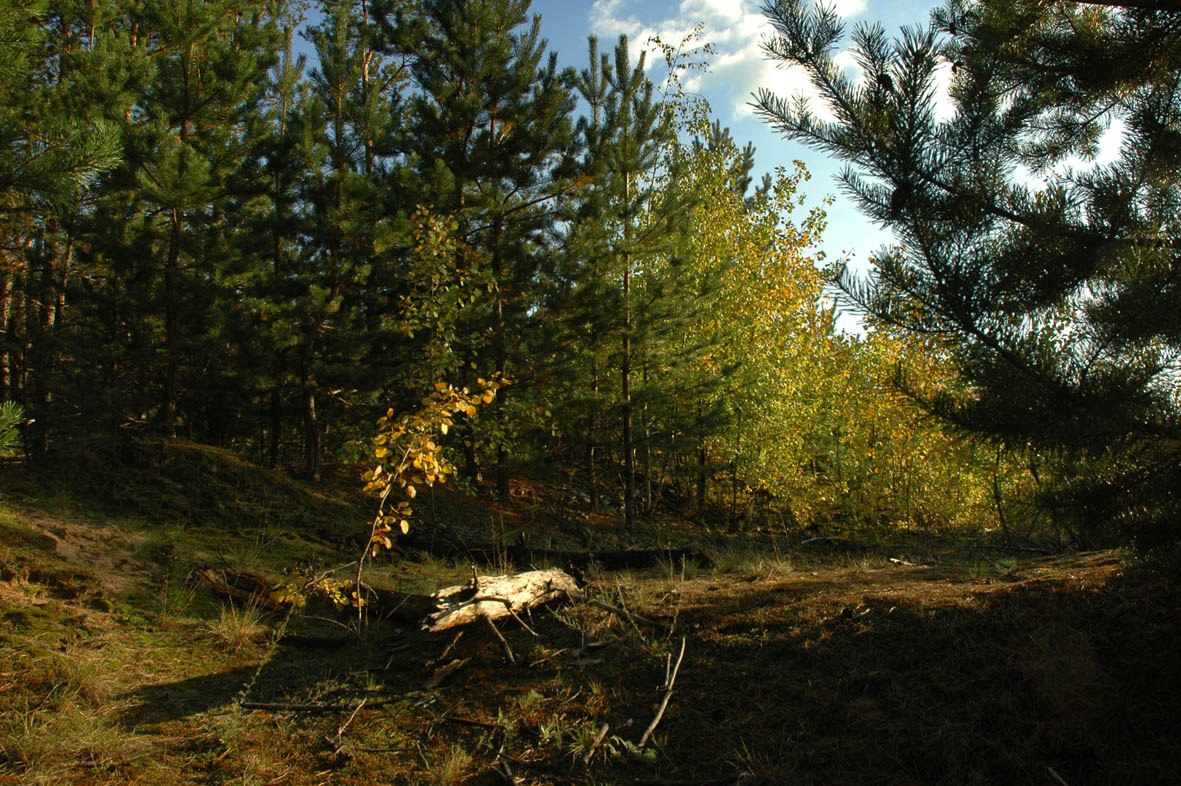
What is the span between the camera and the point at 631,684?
359 centimetres

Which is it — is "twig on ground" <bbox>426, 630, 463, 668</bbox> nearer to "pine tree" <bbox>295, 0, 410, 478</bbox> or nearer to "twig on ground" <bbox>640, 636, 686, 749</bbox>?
"twig on ground" <bbox>640, 636, 686, 749</bbox>

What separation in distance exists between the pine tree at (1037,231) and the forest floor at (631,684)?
2.18 ft

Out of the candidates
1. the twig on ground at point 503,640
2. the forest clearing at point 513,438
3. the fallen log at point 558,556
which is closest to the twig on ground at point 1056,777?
the forest clearing at point 513,438

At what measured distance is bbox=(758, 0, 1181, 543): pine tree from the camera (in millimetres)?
2834

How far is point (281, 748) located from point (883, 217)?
3551 millimetres

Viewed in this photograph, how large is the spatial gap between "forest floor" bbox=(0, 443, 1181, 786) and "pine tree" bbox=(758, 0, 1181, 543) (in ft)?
2.18

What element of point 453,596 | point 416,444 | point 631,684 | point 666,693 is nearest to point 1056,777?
point 666,693

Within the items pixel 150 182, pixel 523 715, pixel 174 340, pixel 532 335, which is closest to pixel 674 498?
pixel 532 335

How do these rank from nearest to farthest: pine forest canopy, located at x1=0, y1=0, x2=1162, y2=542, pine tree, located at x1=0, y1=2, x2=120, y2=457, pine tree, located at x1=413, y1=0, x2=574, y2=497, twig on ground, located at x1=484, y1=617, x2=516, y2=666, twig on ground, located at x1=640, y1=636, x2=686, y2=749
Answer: twig on ground, located at x1=640, y1=636, x2=686, y2=749 → pine tree, located at x1=0, y1=2, x2=120, y2=457 → twig on ground, located at x1=484, y1=617, x2=516, y2=666 → pine forest canopy, located at x1=0, y1=0, x2=1162, y2=542 → pine tree, located at x1=413, y1=0, x2=574, y2=497

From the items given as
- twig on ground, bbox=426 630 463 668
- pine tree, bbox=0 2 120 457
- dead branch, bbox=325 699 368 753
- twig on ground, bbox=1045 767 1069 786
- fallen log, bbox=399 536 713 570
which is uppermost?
pine tree, bbox=0 2 120 457

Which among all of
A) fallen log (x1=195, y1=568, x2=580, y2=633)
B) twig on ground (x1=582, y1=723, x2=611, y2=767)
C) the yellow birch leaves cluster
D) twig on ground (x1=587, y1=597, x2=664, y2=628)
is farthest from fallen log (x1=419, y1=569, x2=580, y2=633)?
twig on ground (x1=582, y1=723, x2=611, y2=767)

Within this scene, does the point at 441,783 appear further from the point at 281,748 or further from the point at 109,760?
the point at 109,760

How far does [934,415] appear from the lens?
3.11 metres

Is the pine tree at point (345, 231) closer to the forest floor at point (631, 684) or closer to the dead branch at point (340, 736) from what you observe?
the forest floor at point (631, 684)
